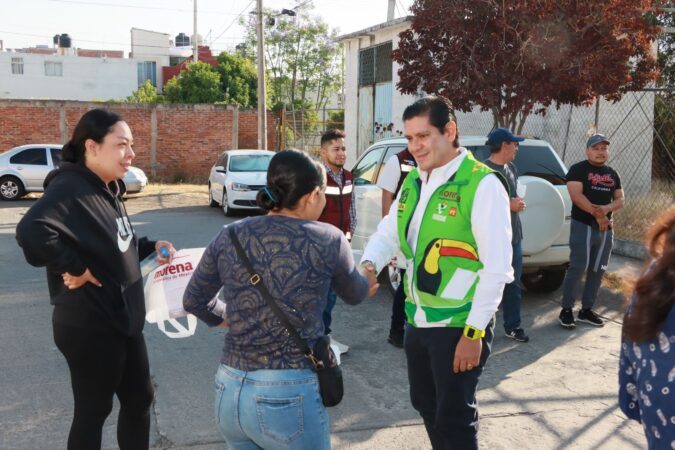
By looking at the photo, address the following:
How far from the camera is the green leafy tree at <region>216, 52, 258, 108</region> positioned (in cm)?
3831

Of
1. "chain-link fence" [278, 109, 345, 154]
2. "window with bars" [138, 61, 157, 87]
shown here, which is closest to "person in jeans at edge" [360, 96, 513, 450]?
"chain-link fence" [278, 109, 345, 154]

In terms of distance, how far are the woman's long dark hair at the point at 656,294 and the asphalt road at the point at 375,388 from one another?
2.75 m

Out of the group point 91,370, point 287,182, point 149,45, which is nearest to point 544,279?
point 91,370

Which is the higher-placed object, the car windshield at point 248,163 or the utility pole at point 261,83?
the utility pole at point 261,83

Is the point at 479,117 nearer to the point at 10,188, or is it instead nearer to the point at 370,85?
the point at 370,85

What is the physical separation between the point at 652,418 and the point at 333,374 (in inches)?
44.0

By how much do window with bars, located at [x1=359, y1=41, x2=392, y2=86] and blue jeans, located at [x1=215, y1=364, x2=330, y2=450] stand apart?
17728 millimetres

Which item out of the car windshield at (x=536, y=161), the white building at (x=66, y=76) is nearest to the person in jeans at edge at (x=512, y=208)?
the car windshield at (x=536, y=161)

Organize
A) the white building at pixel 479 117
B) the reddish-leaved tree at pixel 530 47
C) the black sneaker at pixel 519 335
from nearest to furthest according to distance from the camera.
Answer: the black sneaker at pixel 519 335
the reddish-leaved tree at pixel 530 47
the white building at pixel 479 117

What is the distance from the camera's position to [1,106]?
86.9 ft

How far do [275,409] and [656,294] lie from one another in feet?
4.40

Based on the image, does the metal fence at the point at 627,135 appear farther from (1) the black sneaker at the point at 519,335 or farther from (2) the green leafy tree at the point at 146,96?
(2) the green leafy tree at the point at 146,96

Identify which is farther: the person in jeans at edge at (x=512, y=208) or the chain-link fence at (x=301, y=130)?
the chain-link fence at (x=301, y=130)

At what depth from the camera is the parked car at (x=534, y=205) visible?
689cm
